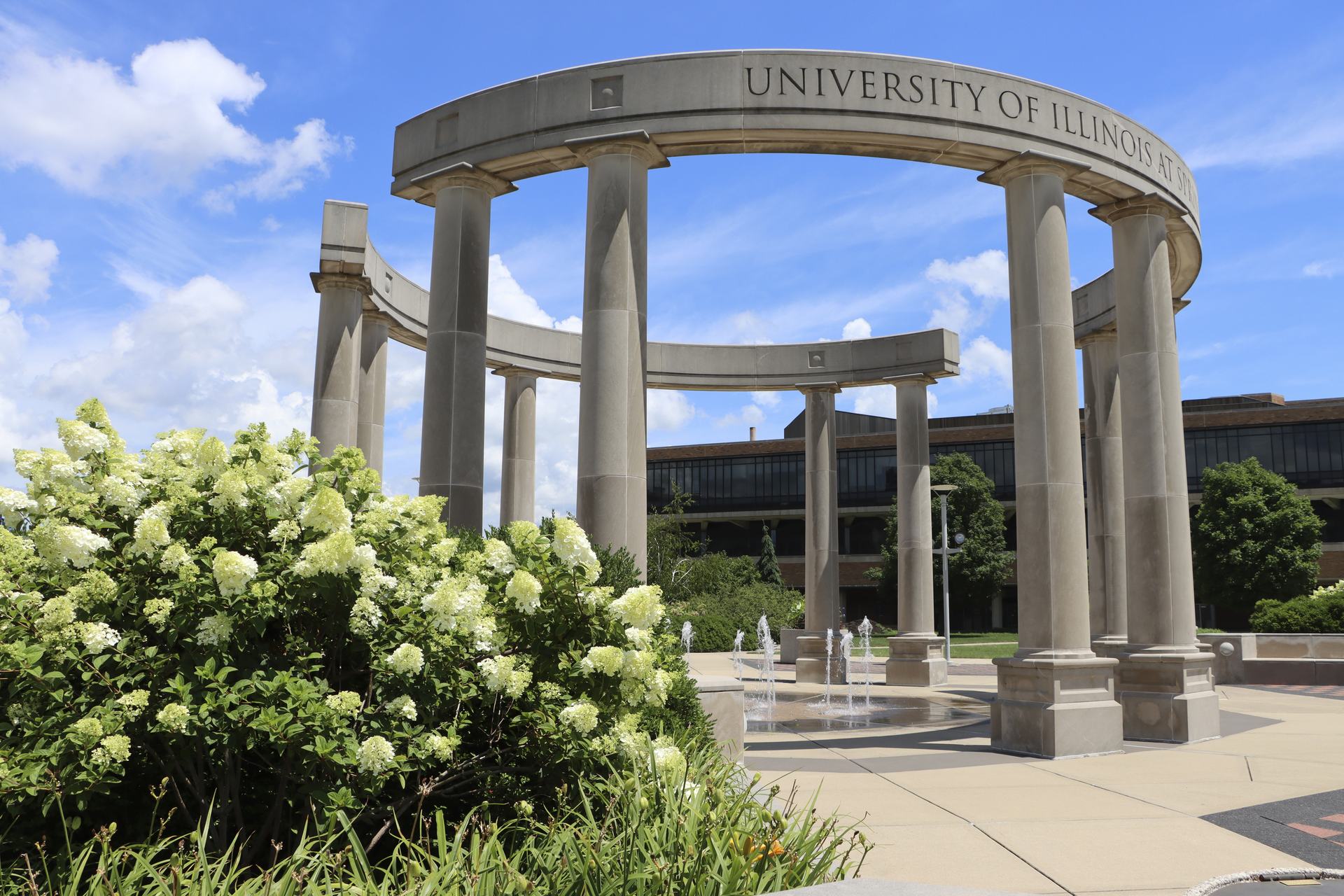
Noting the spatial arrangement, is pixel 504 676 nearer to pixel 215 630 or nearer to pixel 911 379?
pixel 215 630

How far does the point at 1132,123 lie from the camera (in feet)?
57.8

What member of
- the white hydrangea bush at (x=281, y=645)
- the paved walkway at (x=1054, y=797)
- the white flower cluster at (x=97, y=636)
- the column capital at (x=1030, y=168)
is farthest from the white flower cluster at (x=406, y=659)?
the column capital at (x=1030, y=168)

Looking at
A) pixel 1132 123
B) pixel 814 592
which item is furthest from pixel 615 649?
pixel 814 592

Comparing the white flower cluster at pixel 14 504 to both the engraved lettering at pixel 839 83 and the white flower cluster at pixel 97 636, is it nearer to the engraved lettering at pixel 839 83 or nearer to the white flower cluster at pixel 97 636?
the white flower cluster at pixel 97 636

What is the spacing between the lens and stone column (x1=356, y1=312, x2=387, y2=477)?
2477 centimetres

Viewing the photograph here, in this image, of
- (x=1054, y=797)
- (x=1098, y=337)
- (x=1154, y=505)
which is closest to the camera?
(x=1054, y=797)

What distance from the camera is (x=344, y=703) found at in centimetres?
563

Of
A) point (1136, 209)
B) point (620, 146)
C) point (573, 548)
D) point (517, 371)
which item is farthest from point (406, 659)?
point (517, 371)

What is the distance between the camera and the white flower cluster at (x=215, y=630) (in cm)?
565

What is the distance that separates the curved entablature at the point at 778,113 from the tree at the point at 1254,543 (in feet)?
183

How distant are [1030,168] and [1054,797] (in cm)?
1025

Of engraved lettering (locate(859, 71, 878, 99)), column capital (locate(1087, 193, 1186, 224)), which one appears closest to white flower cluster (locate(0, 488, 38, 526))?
engraved lettering (locate(859, 71, 878, 99))

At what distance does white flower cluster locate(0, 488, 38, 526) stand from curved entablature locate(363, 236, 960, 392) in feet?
65.7

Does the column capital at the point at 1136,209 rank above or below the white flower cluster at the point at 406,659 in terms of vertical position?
above
